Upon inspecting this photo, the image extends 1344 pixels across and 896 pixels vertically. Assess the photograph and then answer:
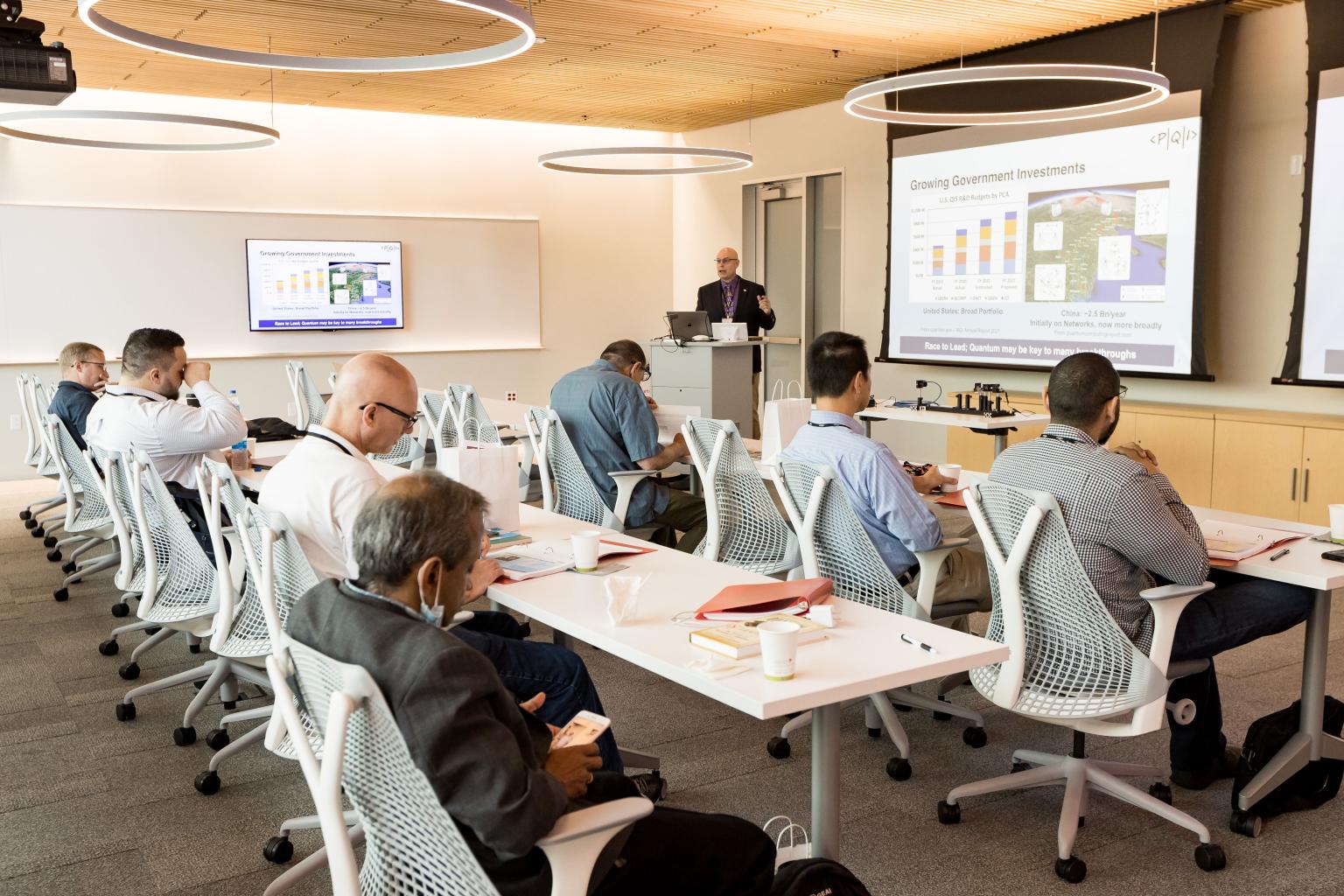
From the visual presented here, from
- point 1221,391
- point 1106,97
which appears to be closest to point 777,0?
point 1106,97

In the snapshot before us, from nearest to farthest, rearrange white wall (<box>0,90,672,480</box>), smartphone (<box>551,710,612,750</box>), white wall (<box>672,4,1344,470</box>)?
smartphone (<box>551,710,612,750</box>)
white wall (<box>672,4,1344,470</box>)
white wall (<box>0,90,672,480</box>)

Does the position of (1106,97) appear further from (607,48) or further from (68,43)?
(68,43)

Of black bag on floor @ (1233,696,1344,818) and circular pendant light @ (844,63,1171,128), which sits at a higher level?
circular pendant light @ (844,63,1171,128)

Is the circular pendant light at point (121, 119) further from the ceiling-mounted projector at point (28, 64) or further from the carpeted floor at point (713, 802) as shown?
the carpeted floor at point (713, 802)

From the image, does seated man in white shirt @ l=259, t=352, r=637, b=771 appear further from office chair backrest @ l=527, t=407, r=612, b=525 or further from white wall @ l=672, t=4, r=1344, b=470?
white wall @ l=672, t=4, r=1344, b=470

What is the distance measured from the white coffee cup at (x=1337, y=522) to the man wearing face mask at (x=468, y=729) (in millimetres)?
2126

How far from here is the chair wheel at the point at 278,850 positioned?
312 cm

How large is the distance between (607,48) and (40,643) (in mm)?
5496

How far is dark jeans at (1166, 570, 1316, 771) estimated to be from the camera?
10.5ft

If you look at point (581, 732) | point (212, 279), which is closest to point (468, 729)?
point (581, 732)

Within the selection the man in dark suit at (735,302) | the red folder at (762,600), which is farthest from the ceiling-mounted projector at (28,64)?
the man in dark suit at (735,302)

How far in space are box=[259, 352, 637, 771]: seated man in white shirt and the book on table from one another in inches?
16.3

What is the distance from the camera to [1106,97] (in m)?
8.10

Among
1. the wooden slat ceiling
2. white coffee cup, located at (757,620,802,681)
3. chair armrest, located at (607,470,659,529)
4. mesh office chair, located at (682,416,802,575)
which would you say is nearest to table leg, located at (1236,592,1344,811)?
mesh office chair, located at (682,416,802,575)
